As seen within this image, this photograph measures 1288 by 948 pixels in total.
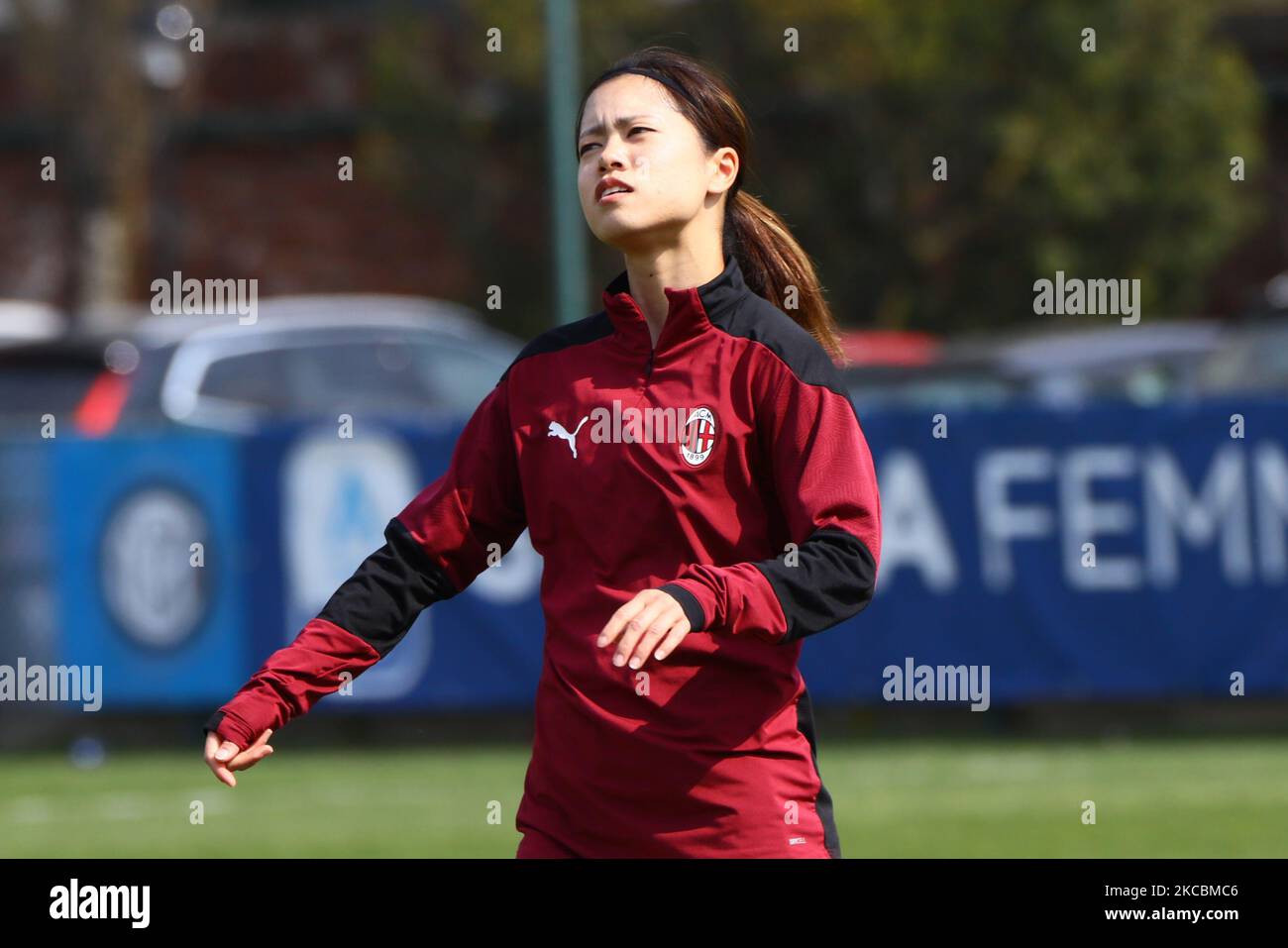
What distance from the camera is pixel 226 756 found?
3684 mm

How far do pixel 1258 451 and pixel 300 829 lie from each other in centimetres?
512

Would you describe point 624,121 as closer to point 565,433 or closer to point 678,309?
point 678,309

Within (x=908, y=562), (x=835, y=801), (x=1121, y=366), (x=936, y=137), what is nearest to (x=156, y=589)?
(x=908, y=562)

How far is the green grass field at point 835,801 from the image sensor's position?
8.38m

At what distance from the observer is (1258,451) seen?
11297 millimetres

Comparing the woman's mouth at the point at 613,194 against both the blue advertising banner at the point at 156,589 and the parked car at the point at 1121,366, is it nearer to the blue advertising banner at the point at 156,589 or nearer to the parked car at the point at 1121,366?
the blue advertising banner at the point at 156,589

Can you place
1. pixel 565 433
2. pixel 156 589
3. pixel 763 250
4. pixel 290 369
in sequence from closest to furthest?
pixel 565 433
pixel 763 250
pixel 156 589
pixel 290 369

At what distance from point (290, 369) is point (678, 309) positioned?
407 inches

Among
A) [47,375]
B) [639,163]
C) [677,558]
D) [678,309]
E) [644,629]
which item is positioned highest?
[47,375]

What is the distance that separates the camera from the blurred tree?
904 inches

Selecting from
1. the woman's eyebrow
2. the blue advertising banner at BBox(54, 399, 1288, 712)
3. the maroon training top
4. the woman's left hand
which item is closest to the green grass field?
the blue advertising banner at BBox(54, 399, 1288, 712)

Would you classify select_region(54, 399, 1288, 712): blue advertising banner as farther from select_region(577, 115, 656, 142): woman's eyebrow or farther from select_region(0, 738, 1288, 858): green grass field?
select_region(577, 115, 656, 142): woman's eyebrow

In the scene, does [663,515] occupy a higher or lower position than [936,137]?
lower
